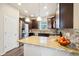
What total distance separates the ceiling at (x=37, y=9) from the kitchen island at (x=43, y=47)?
405mm

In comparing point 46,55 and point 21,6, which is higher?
point 21,6

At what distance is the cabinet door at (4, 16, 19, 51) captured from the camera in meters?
1.89

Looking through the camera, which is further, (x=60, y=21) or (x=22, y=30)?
(x=60, y=21)

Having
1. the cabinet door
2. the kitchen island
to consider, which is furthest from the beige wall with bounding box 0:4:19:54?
the kitchen island

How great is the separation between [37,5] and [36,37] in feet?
1.77

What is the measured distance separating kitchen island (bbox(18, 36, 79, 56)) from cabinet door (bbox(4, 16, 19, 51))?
151mm

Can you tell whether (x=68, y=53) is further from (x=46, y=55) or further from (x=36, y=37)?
(x=36, y=37)

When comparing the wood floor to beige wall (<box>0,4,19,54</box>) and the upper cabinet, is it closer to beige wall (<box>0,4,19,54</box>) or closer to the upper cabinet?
beige wall (<box>0,4,19,54</box>)

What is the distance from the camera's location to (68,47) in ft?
4.92

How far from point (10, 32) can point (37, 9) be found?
0.61 meters

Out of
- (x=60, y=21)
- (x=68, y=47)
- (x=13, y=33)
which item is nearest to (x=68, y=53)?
(x=68, y=47)

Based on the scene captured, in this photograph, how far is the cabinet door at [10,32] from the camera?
189 centimetres

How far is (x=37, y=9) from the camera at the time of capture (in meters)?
1.90

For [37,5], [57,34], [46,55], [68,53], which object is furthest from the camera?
[57,34]
